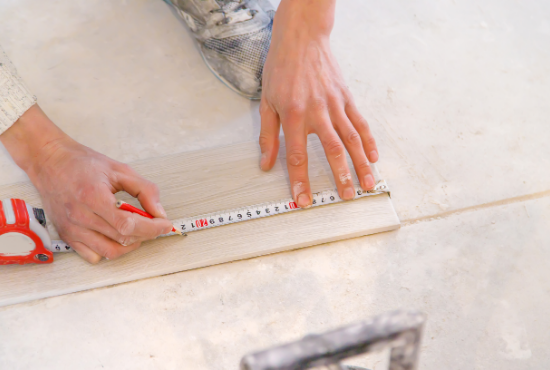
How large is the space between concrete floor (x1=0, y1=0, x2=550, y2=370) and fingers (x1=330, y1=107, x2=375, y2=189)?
20 centimetres

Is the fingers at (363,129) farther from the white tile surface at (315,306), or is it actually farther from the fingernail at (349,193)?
the white tile surface at (315,306)

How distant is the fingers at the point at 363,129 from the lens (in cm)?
168

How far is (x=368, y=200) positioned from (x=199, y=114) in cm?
89

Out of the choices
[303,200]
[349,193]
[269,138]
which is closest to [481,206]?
[349,193]

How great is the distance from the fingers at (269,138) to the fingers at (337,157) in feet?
0.64

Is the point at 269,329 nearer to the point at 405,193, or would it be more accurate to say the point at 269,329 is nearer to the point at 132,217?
the point at 132,217

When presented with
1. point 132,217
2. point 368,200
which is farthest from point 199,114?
point 368,200

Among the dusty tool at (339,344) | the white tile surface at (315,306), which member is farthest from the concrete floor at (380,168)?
the dusty tool at (339,344)

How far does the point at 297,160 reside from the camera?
158 cm

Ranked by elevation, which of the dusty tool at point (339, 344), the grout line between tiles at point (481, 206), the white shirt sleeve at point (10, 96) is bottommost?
the grout line between tiles at point (481, 206)

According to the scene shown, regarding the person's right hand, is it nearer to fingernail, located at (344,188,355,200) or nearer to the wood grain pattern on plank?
the wood grain pattern on plank

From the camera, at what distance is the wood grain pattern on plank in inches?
59.0

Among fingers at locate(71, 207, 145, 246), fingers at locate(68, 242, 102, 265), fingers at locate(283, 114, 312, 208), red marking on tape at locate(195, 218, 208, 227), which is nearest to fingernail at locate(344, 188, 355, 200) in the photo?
fingers at locate(283, 114, 312, 208)

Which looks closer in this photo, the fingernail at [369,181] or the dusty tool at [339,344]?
the dusty tool at [339,344]
